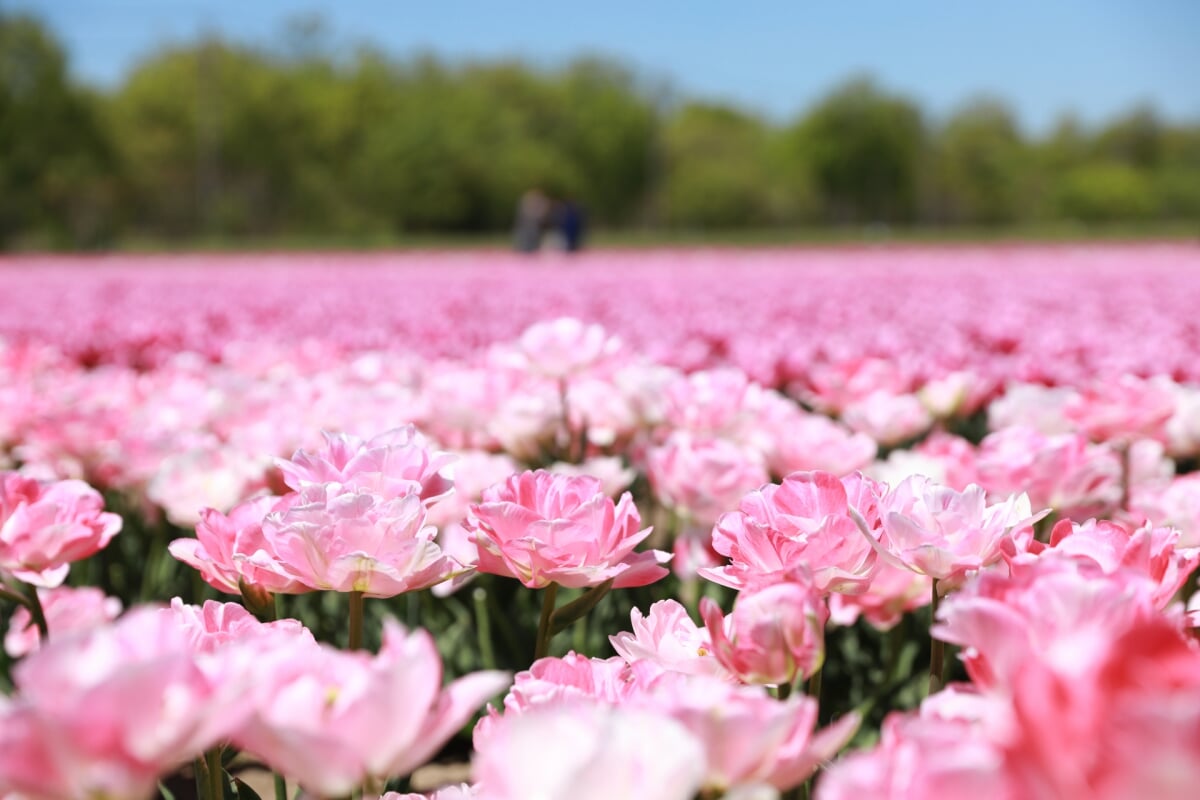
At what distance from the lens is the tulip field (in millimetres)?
567

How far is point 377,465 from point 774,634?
44 cm

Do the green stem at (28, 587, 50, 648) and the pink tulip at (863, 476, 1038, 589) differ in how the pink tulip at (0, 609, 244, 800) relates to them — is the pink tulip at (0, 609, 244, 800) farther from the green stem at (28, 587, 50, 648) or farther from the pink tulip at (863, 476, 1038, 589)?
the green stem at (28, 587, 50, 648)

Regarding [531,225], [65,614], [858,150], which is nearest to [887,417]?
[65,614]

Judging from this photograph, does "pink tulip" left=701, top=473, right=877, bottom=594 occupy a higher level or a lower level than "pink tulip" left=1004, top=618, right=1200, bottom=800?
lower

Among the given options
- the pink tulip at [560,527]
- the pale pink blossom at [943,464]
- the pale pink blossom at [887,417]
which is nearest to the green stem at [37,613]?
the pink tulip at [560,527]

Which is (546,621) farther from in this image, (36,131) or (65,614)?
(36,131)

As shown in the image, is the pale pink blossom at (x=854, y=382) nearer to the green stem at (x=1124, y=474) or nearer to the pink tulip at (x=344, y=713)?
the green stem at (x=1124, y=474)

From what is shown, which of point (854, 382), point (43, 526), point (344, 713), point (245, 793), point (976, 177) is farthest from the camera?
point (976, 177)

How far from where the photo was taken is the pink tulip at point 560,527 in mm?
1000

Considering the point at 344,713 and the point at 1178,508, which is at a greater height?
the point at 344,713

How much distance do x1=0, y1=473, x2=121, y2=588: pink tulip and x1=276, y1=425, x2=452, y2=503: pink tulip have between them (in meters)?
0.32

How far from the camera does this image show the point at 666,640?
920 millimetres

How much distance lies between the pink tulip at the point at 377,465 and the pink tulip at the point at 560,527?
0.24 feet

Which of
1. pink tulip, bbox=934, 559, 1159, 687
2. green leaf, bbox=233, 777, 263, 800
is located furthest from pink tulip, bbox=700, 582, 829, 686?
green leaf, bbox=233, 777, 263, 800
